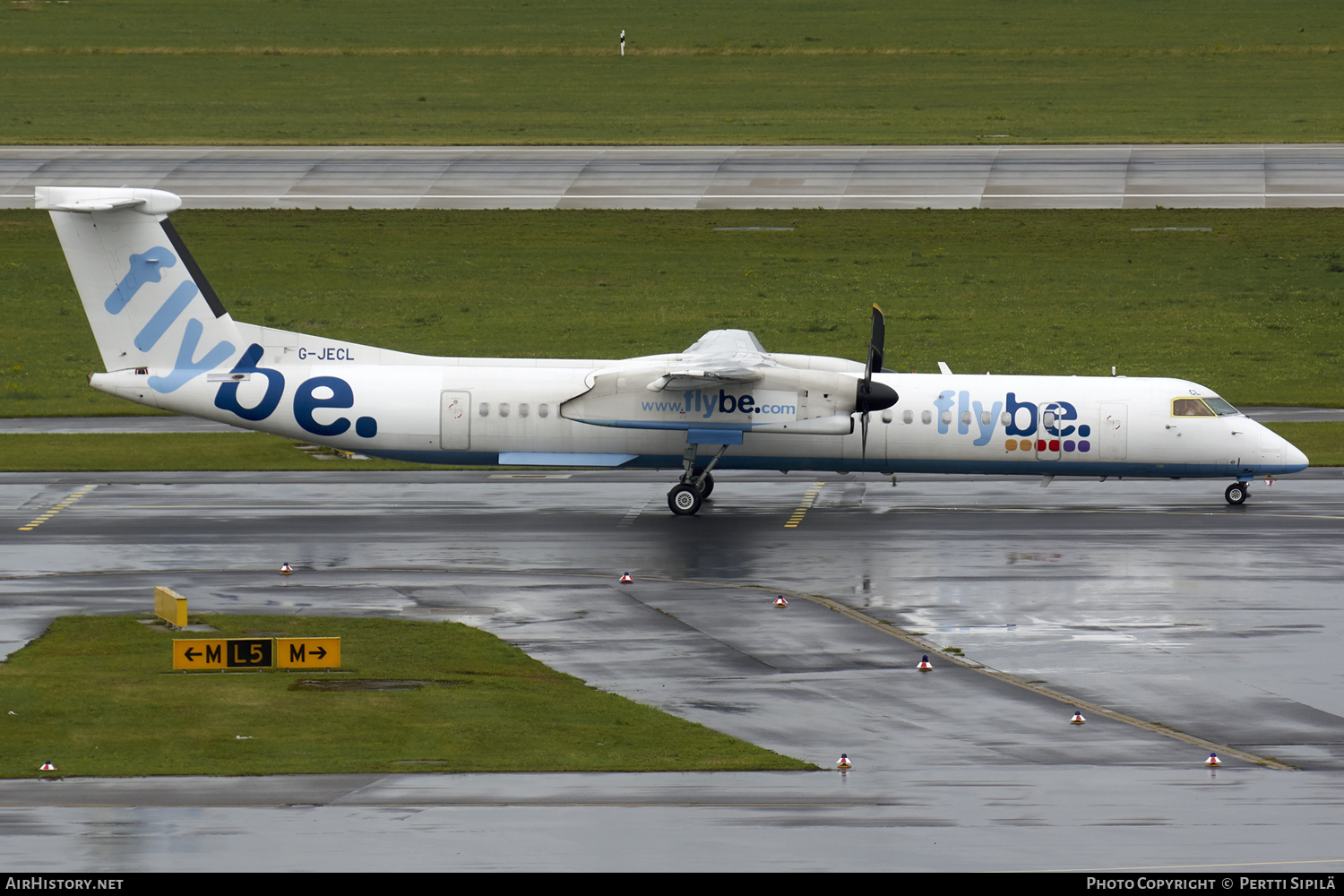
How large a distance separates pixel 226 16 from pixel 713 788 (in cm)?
12152

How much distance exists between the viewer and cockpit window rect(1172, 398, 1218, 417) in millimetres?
37469

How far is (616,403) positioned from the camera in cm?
3669

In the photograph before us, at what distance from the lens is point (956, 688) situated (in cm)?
2333

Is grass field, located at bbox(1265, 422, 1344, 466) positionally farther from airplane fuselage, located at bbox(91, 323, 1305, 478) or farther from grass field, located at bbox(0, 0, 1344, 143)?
grass field, located at bbox(0, 0, 1344, 143)

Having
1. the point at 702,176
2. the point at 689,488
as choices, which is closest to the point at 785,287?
the point at 702,176

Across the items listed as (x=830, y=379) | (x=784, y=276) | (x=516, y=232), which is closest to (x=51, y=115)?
(x=516, y=232)

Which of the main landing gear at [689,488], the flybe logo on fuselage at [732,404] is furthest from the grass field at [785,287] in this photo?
the flybe logo on fuselage at [732,404]

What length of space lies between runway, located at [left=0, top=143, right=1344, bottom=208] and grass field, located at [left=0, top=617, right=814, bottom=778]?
49844 mm

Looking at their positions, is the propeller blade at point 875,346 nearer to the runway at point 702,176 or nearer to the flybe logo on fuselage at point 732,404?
the flybe logo on fuselage at point 732,404

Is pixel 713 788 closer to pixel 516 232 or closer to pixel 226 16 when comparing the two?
pixel 516 232

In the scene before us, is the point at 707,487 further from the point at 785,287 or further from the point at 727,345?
the point at 785,287

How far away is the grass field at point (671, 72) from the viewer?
88.4 m

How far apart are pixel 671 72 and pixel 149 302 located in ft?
243

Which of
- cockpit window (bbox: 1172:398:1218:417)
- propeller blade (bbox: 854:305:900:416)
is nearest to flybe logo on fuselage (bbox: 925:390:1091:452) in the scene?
propeller blade (bbox: 854:305:900:416)
